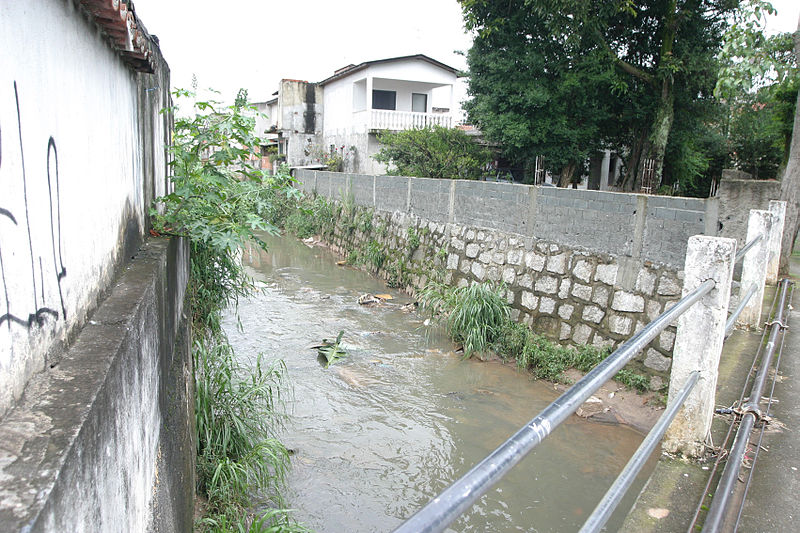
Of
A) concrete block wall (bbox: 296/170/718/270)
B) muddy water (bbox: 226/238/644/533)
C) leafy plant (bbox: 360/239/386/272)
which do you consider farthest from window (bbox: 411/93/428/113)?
muddy water (bbox: 226/238/644/533)

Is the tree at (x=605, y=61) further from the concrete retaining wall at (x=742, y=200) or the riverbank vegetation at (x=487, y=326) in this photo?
the riverbank vegetation at (x=487, y=326)

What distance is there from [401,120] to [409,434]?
783 inches

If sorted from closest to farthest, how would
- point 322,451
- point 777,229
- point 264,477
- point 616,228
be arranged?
point 264,477
point 322,451
point 616,228
point 777,229

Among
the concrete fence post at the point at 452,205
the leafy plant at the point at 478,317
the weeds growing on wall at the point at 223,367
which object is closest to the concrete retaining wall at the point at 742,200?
the concrete fence post at the point at 452,205

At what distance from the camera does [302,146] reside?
28.7 meters

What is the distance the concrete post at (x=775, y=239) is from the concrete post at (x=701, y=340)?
465 centimetres

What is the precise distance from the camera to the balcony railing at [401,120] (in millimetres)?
23156

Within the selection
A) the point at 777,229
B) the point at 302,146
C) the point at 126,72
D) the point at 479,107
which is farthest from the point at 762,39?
the point at 302,146

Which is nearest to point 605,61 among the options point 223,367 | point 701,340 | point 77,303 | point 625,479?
point 701,340

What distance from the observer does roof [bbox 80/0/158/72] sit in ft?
7.15

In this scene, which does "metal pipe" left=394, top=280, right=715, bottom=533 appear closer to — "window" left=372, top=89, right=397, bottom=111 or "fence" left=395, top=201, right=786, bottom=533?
"fence" left=395, top=201, right=786, bottom=533

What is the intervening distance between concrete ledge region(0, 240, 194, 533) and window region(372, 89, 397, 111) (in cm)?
2413

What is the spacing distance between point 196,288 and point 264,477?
96.7 inches

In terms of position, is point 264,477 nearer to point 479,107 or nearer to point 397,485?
point 397,485
